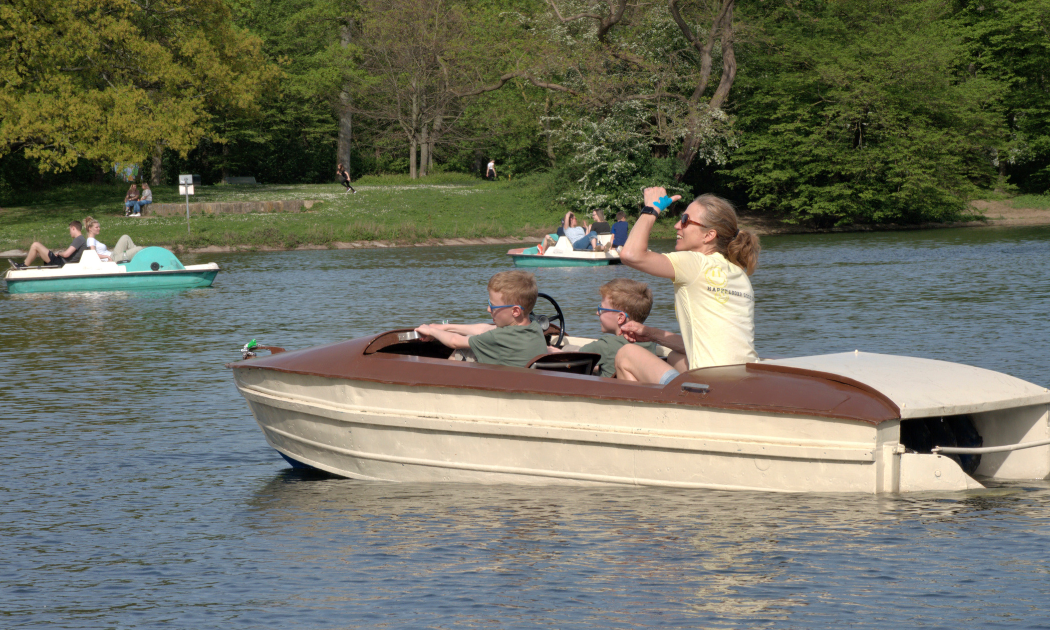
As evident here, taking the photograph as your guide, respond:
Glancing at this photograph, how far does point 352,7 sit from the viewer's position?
6084cm

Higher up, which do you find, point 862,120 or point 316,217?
point 862,120

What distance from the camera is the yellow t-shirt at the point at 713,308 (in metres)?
6.47

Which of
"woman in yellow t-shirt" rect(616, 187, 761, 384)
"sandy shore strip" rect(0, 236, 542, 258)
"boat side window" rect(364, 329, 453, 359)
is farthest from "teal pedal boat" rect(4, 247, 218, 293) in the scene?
"woman in yellow t-shirt" rect(616, 187, 761, 384)

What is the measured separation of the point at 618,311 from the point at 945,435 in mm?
2051

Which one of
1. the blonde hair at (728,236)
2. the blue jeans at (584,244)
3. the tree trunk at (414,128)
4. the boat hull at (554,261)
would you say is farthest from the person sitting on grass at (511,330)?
the tree trunk at (414,128)

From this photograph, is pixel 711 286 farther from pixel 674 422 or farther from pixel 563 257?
pixel 563 257

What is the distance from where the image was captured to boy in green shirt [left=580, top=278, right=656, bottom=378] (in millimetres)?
7227

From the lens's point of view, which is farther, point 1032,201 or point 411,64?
point 411,64

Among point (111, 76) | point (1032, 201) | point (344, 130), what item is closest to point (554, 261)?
point (111, 76)

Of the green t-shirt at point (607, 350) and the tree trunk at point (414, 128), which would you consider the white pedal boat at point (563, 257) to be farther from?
the tree trunk at point (414, 128)

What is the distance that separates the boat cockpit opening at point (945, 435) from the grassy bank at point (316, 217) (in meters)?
31.7

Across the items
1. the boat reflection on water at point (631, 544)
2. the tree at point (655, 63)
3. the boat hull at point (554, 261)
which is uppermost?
the tree at point (655, 63)

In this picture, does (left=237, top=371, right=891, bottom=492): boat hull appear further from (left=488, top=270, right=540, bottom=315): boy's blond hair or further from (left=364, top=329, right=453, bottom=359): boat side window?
(left=488, top=270, right=540, bottom=315): boy's blond hair

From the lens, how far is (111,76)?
145 feet
